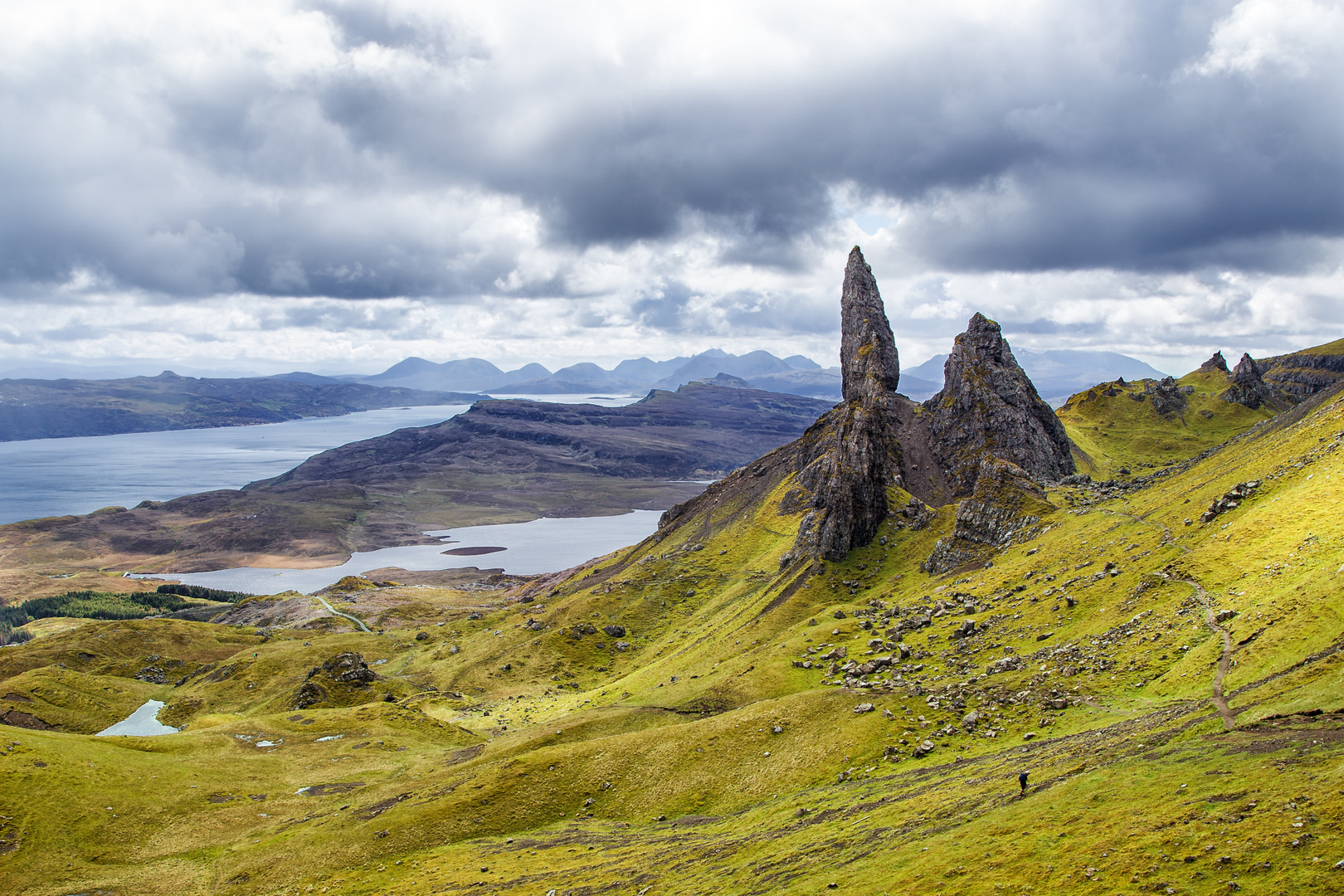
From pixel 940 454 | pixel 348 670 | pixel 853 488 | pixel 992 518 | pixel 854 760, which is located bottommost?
pixel 348 670

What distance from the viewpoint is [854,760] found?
64.4 metres

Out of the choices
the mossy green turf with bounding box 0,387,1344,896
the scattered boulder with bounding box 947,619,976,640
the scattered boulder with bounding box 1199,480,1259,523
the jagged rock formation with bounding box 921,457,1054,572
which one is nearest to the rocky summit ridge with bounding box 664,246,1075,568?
the jagged rock formation with bounding box 921,457,1054,572

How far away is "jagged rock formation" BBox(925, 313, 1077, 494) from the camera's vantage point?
157 meters

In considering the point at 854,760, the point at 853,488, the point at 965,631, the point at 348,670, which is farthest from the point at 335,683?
the point at 965,631

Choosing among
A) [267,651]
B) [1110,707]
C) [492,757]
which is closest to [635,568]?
[267,651]

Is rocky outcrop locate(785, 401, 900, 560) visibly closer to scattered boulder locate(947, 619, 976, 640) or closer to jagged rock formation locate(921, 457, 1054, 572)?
jagged rock formation locate(921, 457, 1054, 572)

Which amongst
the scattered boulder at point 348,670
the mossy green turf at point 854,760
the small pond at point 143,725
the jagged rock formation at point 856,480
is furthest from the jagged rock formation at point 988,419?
the small pond at point 143,725

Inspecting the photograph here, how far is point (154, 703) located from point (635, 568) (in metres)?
102

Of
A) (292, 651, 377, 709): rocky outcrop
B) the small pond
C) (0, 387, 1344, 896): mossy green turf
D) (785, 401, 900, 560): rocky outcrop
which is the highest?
(785, 401, 900, 560): rocky outcrop

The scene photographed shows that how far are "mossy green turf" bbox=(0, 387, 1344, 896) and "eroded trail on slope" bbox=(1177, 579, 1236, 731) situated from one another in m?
0.63

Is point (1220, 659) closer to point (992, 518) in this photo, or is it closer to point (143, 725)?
point (992, 518)

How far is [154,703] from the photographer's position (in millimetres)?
139750

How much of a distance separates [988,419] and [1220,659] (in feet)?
378

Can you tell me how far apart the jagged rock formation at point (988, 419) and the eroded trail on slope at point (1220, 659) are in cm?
7993
